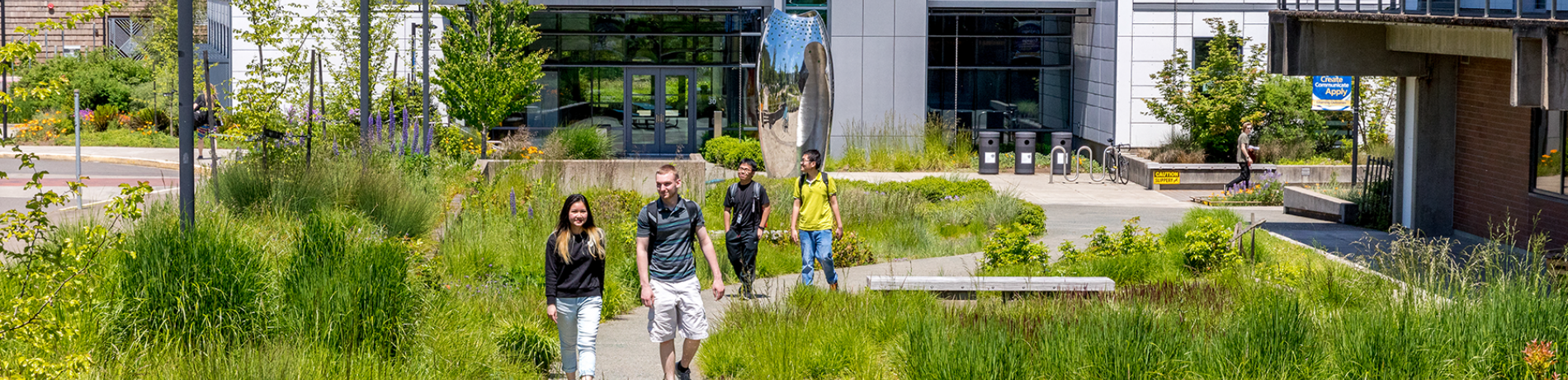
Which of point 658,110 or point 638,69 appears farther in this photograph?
point 658,110

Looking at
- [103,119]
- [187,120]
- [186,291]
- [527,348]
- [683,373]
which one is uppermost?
[103,119]

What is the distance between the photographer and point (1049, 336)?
26.3 ft

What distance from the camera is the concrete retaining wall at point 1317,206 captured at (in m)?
19.7

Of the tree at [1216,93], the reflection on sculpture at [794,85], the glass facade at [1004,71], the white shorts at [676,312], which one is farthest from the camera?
the glass facade at [1004,71]

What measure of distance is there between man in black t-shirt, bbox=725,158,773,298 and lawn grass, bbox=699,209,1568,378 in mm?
1677

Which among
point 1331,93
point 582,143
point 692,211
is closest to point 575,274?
point 692,211

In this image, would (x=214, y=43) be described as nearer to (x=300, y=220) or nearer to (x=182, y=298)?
(x=300, y=220)

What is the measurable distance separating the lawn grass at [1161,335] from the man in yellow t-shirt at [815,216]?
1.69m

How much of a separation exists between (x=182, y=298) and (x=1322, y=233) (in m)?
14.1

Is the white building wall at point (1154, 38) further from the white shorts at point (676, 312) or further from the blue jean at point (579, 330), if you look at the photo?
the blue jean at point (579, 330)

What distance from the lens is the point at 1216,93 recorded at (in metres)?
28.1

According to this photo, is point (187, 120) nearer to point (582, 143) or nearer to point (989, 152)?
point (582, 143)

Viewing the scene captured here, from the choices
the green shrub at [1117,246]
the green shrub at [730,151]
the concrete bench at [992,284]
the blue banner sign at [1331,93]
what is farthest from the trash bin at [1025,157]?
the concrete bench at [992,284]

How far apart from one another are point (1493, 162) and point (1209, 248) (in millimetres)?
6080
